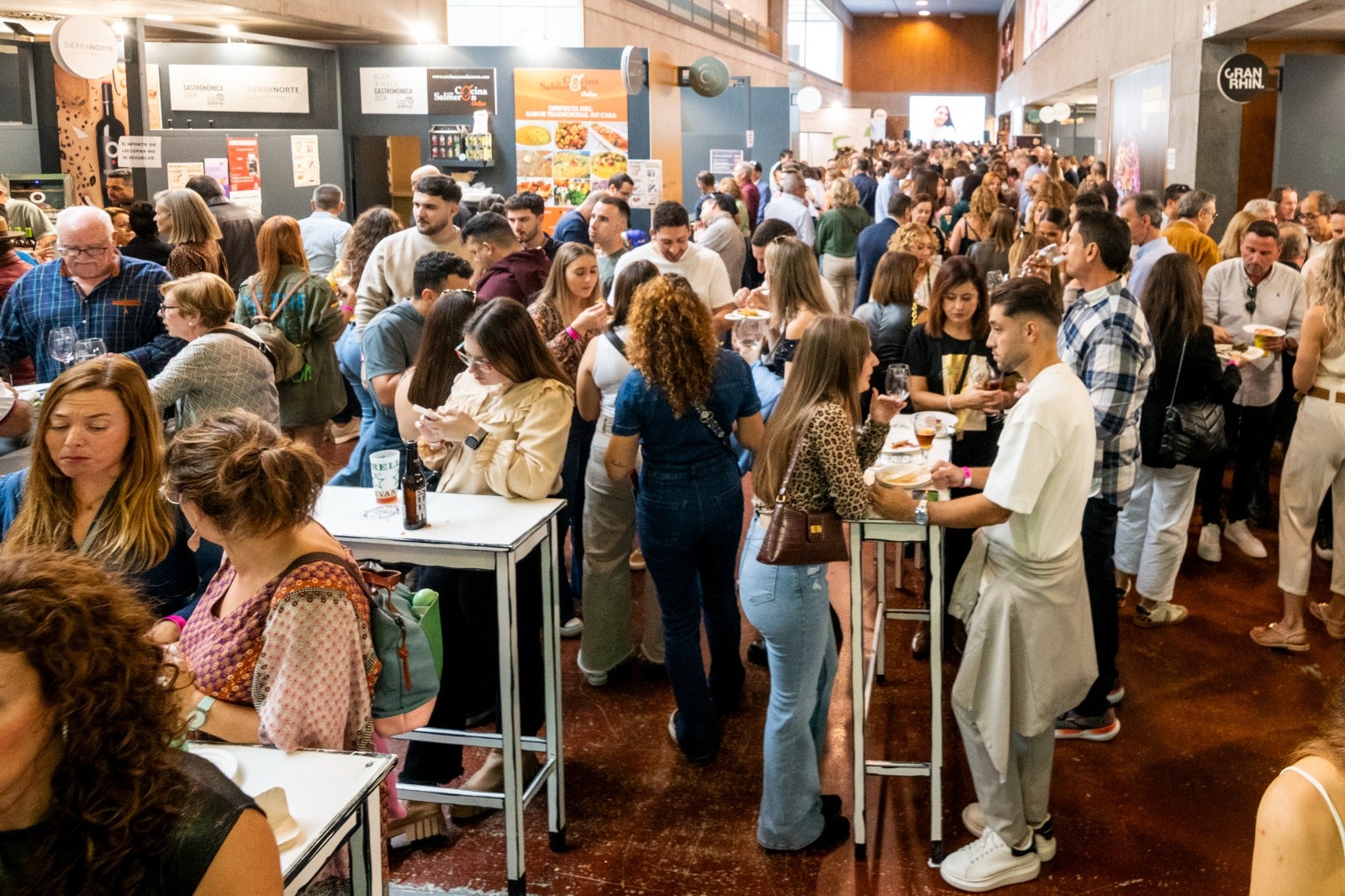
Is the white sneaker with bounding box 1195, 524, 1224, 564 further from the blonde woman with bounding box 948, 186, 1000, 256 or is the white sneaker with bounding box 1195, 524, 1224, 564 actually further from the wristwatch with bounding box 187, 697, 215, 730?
the wristwatch with bounding box 187, 697, 215, 730

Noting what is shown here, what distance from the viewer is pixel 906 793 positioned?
3.81 metres

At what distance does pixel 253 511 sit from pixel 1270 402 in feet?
17.5

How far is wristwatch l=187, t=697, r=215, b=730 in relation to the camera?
223 cm

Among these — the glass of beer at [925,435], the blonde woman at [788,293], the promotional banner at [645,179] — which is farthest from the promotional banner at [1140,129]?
the glass of beer at [925,435]

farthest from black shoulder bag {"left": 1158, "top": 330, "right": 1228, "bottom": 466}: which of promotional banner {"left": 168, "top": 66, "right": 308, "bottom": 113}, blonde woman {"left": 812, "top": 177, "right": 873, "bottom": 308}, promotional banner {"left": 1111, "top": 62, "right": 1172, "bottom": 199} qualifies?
promotional banner {"left": 168, "top": 66, "right": 308, "bottom": 113}

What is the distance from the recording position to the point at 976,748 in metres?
3.28

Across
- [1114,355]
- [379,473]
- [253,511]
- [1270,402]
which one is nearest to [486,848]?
[379,473]

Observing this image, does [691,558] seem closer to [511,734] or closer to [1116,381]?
[511,734]

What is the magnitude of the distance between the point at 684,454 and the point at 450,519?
80cm

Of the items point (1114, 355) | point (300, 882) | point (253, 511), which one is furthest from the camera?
point (1114, 355)

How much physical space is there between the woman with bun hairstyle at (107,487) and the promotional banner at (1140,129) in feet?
28.9

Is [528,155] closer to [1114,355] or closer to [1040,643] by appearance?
[1114,355]

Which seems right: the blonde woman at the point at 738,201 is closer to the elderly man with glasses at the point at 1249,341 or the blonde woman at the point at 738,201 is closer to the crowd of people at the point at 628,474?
the crowd of people at the point at 628,474

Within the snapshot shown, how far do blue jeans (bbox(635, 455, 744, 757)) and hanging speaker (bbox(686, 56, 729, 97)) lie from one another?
962 cm
